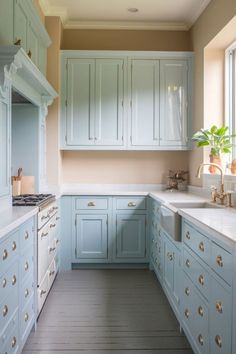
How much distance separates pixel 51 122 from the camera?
4023 mm

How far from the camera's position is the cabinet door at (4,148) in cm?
237

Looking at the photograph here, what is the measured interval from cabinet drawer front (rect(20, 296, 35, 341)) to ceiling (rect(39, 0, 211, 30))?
3012mm

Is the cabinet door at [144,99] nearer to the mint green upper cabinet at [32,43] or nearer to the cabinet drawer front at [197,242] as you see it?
the mint green upper cabinet at [32,43]

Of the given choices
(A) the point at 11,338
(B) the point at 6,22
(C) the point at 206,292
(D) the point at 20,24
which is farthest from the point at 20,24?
(C) the point at 206,292

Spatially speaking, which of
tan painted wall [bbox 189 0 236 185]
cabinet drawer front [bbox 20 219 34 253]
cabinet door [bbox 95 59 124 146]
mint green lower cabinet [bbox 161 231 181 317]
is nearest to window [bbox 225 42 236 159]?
tan painted wall [bbox 189 0 236 185]

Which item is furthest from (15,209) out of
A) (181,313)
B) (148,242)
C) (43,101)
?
(148,242)

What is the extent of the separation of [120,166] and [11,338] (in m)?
2.84

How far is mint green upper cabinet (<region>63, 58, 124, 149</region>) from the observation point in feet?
13.4

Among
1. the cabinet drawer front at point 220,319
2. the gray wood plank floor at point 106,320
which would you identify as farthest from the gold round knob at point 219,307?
the gray wood plank floor at point 106,320

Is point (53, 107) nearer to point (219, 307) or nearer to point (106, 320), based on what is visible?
point (106, 320)

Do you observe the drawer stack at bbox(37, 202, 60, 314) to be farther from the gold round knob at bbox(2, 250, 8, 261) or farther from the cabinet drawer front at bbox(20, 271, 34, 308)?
the gold round knob at bbox(2, 250, 8, 261)

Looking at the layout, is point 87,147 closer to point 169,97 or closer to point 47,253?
point 169,97

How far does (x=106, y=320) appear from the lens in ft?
8.89

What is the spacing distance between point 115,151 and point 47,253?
71.9 inches
